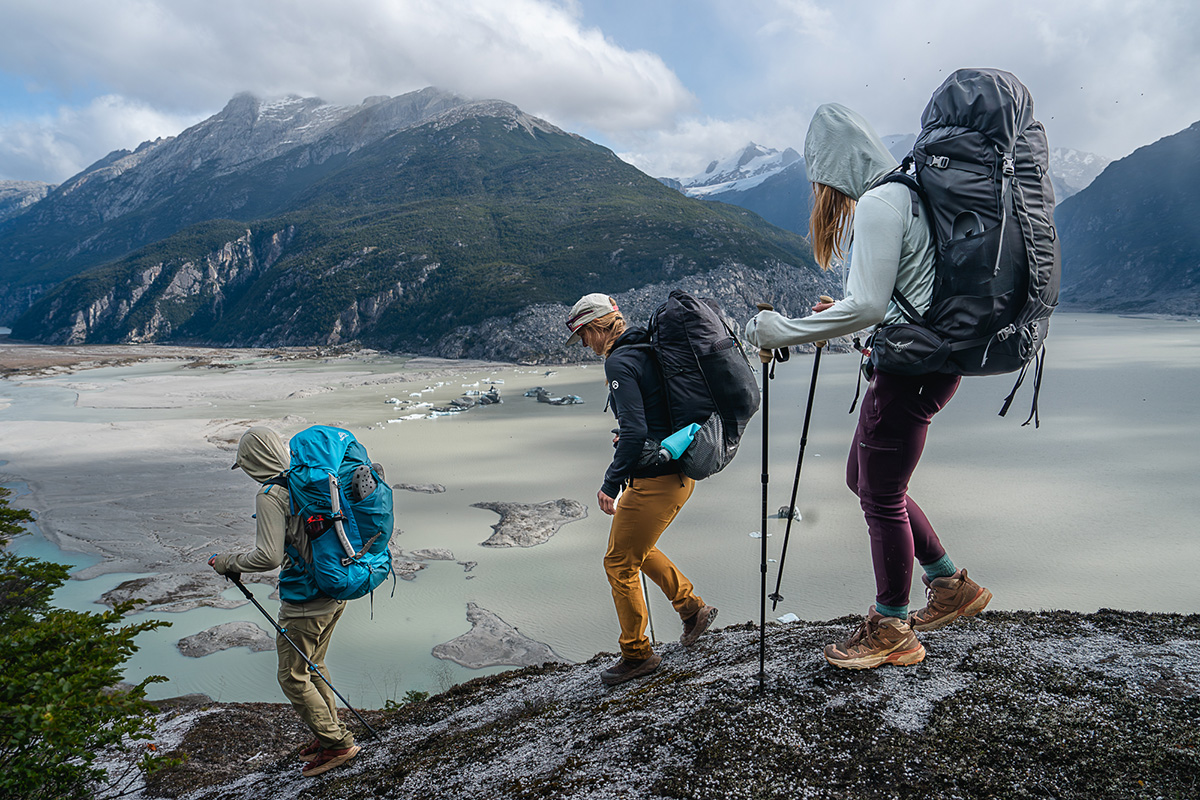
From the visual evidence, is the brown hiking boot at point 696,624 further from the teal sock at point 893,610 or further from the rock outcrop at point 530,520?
the rock outcrop at point 530,520

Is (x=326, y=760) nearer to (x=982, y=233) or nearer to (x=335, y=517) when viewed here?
(x=335, y=517)

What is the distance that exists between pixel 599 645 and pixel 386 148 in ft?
504

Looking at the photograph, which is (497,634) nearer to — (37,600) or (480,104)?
(37,600)

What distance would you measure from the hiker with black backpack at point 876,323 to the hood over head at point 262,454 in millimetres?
2438

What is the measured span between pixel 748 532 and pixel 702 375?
11344 mm

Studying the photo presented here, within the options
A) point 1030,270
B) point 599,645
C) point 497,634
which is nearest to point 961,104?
point 1030,270

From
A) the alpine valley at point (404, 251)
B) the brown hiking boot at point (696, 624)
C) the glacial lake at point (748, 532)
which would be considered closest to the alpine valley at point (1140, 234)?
the alpine valley at point (404, 251)

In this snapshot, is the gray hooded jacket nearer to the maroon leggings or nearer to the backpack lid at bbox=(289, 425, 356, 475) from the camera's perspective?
the backpack lid at bbox=(289, 425, 356, 475)

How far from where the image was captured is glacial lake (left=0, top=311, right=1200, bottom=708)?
9.52m

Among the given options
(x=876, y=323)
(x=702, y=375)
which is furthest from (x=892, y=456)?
(x=702, y=375)

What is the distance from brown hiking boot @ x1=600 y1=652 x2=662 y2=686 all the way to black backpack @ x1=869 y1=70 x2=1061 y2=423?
211 cm

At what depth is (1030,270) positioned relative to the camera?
214 cm

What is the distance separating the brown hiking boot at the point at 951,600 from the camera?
2.96m

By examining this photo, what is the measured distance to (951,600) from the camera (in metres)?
2.96
